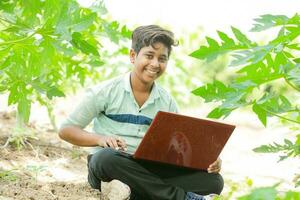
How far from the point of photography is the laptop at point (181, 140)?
2.38m

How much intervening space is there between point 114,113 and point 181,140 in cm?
45

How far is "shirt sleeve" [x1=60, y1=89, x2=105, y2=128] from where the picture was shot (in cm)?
275

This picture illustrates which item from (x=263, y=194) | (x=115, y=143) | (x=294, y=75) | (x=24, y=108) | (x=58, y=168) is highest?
(x=294, y=75)

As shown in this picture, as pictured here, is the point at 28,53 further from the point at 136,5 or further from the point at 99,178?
the point at 136,5

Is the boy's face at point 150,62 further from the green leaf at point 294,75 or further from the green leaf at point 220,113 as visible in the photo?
the green leaf at point 294,75

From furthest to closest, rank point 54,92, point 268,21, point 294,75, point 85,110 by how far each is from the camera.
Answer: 1. point 85,110
2. point 54,92
3. point 268,21
4. point 294,75

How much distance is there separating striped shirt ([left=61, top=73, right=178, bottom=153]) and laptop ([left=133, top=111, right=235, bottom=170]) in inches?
10.9

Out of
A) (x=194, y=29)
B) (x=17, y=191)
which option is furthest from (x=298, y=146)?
(x=194, y=29)

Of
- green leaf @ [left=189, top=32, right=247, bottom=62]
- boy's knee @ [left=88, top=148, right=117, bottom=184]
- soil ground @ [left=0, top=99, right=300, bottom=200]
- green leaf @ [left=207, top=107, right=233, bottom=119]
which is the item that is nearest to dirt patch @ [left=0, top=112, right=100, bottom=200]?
soil ground @ [left=0, top=99, right=300, bottom=200]

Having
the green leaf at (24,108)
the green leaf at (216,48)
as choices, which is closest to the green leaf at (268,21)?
the green leaf at (216,48)

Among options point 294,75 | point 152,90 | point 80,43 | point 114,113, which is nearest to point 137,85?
point 152,90

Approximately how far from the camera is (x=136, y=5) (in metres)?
6.37

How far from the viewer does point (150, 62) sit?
277 cm

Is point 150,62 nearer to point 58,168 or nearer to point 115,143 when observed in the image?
point 115,143
